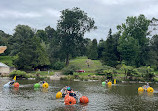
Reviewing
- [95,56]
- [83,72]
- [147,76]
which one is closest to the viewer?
[147,76]

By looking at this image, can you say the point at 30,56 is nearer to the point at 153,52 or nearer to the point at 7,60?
the point at 7,60

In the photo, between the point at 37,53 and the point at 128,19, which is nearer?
the point at 37,53

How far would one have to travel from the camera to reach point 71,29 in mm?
92688

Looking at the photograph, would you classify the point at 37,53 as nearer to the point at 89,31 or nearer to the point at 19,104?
the point at 89,31

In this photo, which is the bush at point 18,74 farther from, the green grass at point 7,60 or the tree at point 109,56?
the tree at point 109,56

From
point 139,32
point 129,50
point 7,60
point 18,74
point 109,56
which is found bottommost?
point 18,74

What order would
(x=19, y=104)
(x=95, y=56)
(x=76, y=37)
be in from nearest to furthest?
(x=19, y=104) → (x=76, y=37) → (x=95, y=56)

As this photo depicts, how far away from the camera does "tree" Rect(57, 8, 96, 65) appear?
8988cm

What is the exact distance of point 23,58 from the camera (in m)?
74.5

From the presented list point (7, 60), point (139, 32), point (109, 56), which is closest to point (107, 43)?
point (109, 56)

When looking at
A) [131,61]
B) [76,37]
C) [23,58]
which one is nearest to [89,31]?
[76,37]

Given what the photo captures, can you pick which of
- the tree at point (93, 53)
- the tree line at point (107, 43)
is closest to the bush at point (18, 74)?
the tree line at point (107, 43)

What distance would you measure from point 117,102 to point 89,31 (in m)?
64.3

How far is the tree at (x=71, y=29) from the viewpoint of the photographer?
89.9 m
